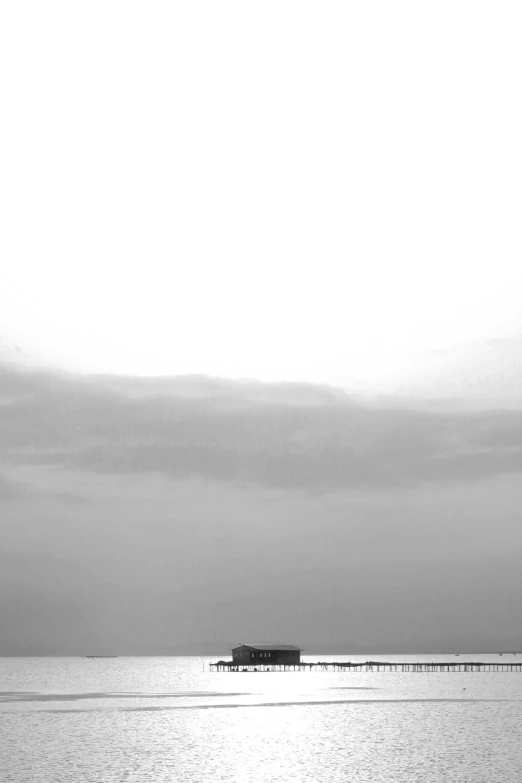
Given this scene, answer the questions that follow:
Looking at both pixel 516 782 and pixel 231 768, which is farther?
pixel 231 768

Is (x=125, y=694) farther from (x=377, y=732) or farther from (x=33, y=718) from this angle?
(x=377, y=732)

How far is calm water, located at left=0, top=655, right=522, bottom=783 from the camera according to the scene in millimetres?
75062

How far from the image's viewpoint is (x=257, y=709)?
135000mm

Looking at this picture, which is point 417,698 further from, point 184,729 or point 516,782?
point 516,782

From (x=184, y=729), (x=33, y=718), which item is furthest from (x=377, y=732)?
(x=33, y=718)

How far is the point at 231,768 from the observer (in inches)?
3056

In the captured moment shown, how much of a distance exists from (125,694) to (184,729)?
73870 millimetres

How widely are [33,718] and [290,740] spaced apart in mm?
35079

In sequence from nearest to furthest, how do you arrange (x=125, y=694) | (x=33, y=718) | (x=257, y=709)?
(x=33, y=718) → (x=257, y=709) → (x=125, y=694)

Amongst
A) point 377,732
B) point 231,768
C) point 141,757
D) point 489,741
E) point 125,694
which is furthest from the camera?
point 125,694

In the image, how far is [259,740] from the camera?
9581 cm

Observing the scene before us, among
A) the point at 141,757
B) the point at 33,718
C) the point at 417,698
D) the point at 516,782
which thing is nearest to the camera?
the point at 516,782

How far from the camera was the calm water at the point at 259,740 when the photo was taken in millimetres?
75062

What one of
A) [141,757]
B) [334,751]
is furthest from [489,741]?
[141,757]
